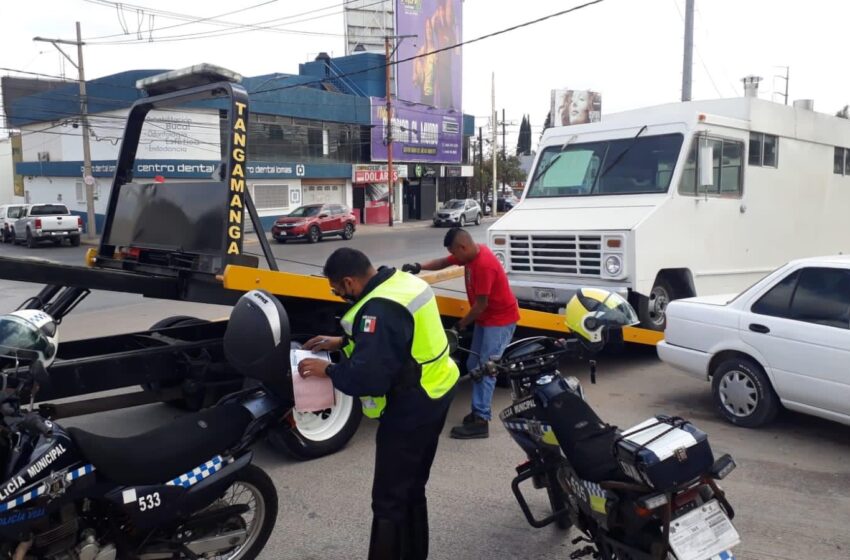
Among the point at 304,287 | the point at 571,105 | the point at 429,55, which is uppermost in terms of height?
the point at 429,55

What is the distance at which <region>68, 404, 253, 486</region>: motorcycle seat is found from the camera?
10.1ft

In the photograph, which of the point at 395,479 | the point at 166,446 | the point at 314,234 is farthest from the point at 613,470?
the point at 314,234

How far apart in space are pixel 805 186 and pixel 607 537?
384 inches

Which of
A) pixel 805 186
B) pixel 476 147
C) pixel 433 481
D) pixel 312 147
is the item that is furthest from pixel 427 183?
pixel 433 481

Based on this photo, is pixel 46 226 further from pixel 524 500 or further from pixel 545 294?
pixel 524 500

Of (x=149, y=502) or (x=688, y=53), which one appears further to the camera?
(x=688, y=53)

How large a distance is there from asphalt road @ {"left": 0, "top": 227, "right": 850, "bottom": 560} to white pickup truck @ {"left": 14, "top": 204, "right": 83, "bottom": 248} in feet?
79.1

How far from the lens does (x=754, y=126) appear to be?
32.3 feet

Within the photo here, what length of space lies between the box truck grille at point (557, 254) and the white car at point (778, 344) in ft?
5.25

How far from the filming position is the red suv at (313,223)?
99.9ft

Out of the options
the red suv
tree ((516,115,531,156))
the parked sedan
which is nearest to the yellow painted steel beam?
the red suv

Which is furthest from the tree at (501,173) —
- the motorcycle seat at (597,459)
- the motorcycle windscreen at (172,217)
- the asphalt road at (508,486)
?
the motorcycle seat at (597,459)

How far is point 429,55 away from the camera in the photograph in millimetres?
46000

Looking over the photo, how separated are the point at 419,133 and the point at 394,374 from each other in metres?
45.3
